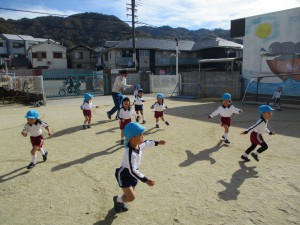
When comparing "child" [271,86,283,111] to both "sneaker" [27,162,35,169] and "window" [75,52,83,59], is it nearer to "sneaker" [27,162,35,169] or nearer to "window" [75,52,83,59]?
"sneaker" [27,162,35,169]

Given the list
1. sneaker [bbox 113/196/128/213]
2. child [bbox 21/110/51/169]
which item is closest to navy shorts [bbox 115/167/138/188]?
sneaker [bbox 113/196/128/213]

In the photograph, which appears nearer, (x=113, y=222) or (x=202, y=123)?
(x=113, y=222)

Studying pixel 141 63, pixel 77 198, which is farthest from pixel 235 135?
pixel 141 63

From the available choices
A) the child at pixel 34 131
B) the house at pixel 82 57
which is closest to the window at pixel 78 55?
the house at pixel 82 57

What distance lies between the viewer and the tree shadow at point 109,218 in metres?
3.00

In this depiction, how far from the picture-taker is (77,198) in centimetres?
358

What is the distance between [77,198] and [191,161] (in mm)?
2328

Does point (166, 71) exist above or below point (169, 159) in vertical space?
above

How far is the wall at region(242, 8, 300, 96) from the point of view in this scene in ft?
41.6

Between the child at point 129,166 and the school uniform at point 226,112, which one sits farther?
the school uniform at point 226,112

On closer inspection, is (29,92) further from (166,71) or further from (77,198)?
(166,71)

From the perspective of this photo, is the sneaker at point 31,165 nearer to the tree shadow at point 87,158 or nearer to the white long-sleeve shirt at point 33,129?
the tree shadow at point 87,158

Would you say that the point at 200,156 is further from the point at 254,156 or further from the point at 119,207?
the point at 119,207

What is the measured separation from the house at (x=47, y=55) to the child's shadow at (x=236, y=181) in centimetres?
5003
